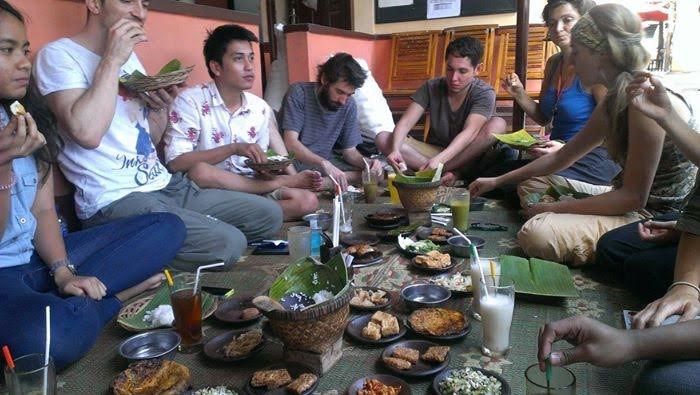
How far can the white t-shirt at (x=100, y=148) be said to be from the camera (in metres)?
1.98

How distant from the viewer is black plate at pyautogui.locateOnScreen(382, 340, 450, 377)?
1.31 m

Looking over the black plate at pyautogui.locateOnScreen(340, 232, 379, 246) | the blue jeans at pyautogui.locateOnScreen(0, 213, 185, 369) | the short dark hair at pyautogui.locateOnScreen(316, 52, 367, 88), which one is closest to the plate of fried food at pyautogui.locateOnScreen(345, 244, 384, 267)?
the black plate at pyautogui.locateOnScreen(340, 232, 379, 246)

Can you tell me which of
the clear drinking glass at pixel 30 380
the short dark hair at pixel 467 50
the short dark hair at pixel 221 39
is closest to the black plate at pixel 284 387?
the clear drinking glass at pixel 30 380

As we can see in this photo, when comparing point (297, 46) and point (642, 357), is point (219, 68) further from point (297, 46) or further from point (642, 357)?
point (642, 357)

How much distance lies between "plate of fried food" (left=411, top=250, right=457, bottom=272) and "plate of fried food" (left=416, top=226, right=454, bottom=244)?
185 millimetres

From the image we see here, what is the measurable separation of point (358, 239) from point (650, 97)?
1.32 metres

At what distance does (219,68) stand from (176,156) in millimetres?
539

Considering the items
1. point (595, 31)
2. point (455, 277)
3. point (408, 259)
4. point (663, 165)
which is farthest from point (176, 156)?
point (663, 165)

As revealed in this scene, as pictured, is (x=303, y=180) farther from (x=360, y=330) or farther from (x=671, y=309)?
(x=671, y=309)

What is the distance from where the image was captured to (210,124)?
108 inches

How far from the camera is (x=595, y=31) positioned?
1982mm

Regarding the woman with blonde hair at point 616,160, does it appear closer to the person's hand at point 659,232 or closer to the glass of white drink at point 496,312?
→ the person's hand at point 659,232

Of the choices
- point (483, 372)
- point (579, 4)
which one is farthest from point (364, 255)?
point (579, 4)

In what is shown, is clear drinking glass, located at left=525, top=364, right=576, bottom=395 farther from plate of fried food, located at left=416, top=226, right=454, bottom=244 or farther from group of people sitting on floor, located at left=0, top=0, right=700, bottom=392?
plate of fried food, located at left=416, top=226, right=454, bottom=244
